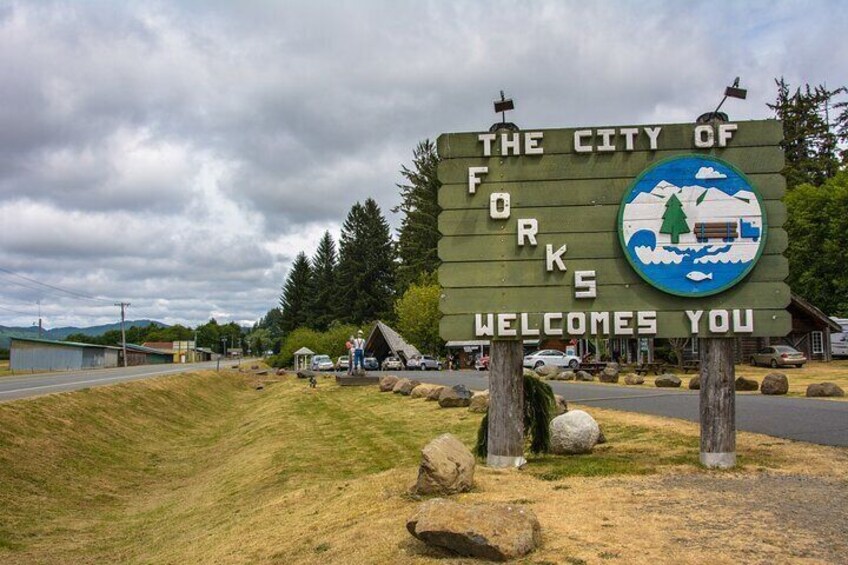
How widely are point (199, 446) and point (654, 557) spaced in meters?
19.1

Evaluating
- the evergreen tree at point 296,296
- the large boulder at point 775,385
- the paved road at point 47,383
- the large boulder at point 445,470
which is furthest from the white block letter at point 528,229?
the evergreen tree at point 296,296

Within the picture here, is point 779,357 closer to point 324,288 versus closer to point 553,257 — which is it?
point 553,257

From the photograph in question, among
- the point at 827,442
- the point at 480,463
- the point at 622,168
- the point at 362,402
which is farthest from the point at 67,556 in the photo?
the point at 362,402

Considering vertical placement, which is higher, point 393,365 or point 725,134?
point 725,134

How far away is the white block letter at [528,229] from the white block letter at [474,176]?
2.45 ft

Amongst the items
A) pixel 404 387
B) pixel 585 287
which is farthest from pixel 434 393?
pixel 585 287

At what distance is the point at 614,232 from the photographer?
363 inches

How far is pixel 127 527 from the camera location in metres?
12.4

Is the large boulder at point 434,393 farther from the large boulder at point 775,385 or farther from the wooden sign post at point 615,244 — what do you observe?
the wooden sign post at point 615,244

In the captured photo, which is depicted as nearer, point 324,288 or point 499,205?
point 499,205

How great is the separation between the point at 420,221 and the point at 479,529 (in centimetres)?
7028

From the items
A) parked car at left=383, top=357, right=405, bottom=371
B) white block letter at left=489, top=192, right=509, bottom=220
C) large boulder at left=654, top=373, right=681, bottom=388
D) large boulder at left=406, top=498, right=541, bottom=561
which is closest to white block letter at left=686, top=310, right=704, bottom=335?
white block letter at left=489, top=192, right=509, bottom=220

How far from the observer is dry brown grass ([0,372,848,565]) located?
20.0ft

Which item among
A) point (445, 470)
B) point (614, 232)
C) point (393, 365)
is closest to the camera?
point (445, 470)
